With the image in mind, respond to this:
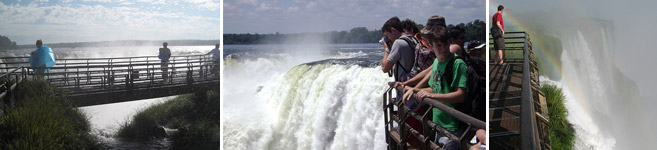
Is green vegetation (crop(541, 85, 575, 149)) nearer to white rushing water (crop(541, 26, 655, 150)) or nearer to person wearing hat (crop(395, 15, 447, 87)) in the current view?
white rushing water (crop(541, 26, 655, 150))

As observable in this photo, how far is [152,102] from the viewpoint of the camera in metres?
4.08

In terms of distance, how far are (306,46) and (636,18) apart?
3093mm

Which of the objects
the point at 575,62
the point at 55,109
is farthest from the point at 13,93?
the point at 575,62

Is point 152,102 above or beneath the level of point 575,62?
beneath

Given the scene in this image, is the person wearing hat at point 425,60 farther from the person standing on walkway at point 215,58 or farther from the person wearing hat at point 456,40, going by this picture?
the person standing on walkway at point 215,58

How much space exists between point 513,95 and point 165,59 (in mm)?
2978

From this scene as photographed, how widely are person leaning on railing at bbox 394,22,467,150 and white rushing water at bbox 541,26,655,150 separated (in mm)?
326

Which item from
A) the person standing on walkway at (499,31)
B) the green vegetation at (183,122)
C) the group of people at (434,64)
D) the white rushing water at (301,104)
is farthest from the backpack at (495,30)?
the green vegetation at (183,122)

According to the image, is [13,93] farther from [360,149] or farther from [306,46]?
[360,149]

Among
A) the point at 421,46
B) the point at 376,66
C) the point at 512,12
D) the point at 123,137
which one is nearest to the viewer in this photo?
the point at 512,12

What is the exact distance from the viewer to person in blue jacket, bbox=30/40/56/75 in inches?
132

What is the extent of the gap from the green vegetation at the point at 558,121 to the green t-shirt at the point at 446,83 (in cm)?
31

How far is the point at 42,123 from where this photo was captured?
10.8 feet

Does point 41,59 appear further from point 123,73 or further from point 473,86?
point 473,86
